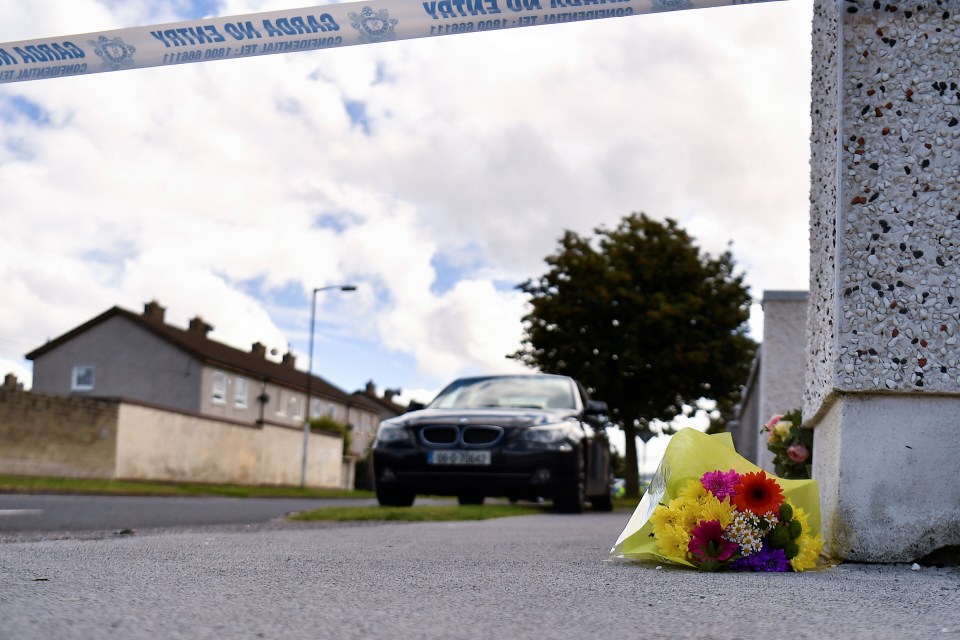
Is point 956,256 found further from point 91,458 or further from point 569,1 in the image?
point 91,458

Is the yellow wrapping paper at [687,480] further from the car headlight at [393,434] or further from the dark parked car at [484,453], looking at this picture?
the car headlight at [393,434]

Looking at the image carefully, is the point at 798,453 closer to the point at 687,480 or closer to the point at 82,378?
the point at 687,480

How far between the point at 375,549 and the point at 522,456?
4.71m

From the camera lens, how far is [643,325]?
3209 cm

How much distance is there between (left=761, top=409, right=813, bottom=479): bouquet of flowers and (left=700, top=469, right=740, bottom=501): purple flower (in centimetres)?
181

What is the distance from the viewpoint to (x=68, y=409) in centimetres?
2827

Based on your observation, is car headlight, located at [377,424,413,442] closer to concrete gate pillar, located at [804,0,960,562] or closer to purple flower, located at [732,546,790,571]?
concrete gate pillar, located at [804,0,960,562]

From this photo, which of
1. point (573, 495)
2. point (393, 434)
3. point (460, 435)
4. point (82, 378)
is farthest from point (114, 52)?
point (82, 378)

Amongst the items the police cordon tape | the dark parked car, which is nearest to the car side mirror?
the dark parked car

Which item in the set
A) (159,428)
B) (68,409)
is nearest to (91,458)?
(68,409)

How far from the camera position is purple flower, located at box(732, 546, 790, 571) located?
3.90 meters

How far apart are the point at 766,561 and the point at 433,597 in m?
1.57

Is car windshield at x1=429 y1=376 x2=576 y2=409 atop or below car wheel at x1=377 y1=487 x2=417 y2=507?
atop

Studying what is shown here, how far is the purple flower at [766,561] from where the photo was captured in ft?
12.8
